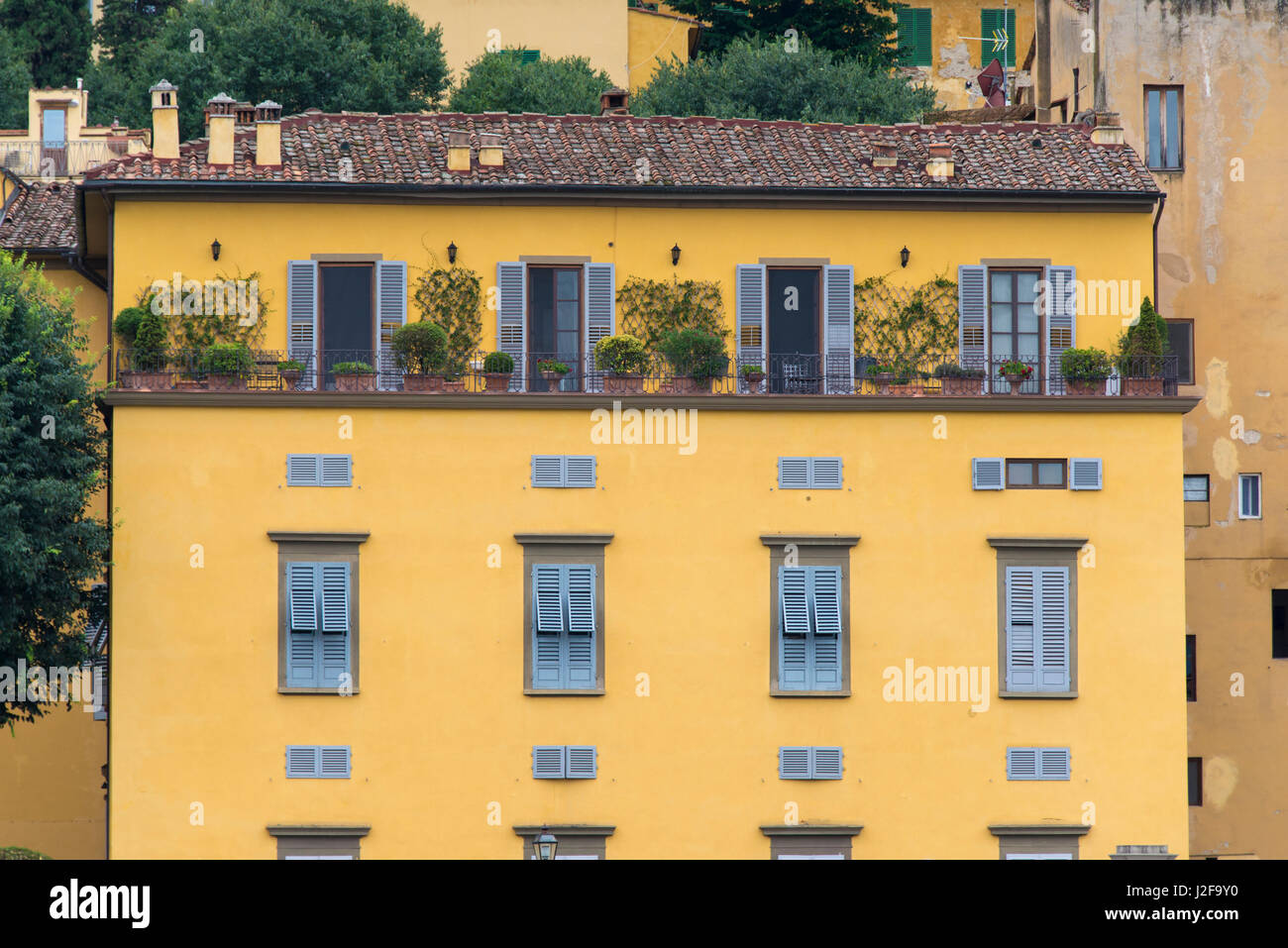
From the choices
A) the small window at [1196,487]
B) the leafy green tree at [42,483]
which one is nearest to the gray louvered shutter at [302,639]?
the leafy green tree at [42,483]

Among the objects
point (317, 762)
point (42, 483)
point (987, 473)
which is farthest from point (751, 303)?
point (42, 483)

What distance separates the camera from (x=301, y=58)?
4778cm

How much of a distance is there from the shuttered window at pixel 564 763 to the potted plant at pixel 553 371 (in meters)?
4.66

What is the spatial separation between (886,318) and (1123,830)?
7369 mm

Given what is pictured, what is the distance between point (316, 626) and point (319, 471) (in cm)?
199

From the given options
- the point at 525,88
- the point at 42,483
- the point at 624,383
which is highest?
the point at 525,88

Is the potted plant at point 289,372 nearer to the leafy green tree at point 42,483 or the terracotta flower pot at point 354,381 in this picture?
the terracotta flower pot at point 354,381

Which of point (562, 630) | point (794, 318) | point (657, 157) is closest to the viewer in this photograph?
point (562, 630)

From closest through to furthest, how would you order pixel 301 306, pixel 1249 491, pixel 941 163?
1. pixel 301 306
2. pixel 941 163
3. pixel 1249 491

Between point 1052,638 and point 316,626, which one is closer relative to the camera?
point 316,626

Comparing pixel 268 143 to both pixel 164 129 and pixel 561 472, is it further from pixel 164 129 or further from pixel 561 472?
pixel 561 472

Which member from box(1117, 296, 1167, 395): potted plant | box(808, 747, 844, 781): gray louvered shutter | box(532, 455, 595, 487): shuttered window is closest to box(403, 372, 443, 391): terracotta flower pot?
box(532, 455, 595, 487): shuttered window

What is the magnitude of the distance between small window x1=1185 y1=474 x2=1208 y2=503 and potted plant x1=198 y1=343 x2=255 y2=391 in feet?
50.8

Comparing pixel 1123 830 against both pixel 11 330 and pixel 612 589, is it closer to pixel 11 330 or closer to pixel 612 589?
pixel 612 589
